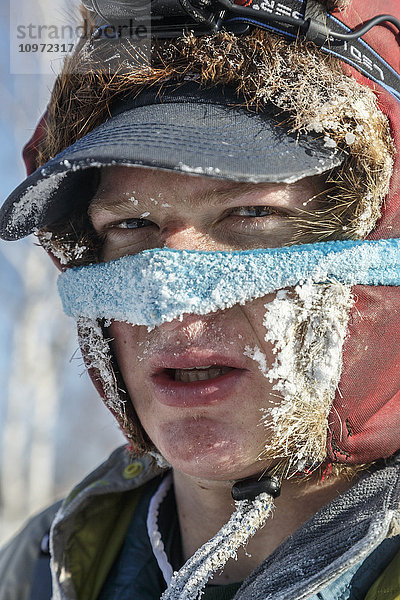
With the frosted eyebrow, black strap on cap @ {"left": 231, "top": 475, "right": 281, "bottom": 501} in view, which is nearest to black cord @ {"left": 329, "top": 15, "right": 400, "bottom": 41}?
the frosted eyebrow

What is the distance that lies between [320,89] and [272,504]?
104cm

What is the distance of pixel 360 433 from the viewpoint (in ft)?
5.24

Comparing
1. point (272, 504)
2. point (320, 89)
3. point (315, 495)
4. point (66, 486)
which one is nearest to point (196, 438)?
point (272, 504)

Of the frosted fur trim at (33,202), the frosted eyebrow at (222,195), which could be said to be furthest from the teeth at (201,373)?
the frosted fur trim at (33,202)

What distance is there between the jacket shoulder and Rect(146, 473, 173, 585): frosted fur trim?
492mm

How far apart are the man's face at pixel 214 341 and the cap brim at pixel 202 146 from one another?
10cm

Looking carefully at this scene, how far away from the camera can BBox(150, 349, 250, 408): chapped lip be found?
1.55 meters

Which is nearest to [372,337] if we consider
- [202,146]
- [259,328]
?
[259,328]

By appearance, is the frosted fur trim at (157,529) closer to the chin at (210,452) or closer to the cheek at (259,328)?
the chin at (210,452)

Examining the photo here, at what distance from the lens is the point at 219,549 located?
5.12 feet

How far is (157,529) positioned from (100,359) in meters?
0.59

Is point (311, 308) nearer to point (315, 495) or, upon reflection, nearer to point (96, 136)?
point (315, 495)

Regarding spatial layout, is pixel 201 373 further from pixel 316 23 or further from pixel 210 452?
pixel 316 23

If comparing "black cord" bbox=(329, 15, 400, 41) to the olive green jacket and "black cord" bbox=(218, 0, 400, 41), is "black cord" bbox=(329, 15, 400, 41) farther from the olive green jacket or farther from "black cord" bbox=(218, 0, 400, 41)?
the olive green jacket
